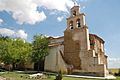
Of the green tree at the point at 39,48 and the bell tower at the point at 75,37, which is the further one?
the green tree at the point at 39,48

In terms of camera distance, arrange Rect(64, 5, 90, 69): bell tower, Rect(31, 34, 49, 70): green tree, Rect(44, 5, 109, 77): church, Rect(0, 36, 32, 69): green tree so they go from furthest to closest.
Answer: Rect(0, 36, 32, 69): green tree < Rect(31, 34, 49, 70): green tree < Rect(64, 5, 90, 69): bell tower < Rect(44, 5, 109, 77): church

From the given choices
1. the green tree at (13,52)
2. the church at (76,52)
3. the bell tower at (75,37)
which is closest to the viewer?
the church at (76,52)

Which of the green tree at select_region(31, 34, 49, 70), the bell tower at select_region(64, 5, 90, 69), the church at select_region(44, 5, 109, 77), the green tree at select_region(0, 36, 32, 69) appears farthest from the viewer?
the green tree at select_region(0, 36, 32, 69)

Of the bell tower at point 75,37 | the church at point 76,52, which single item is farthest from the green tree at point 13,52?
the bell tower at point 75,37

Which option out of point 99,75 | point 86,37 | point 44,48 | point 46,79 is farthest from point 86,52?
point 46,79

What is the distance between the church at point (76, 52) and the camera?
133ft

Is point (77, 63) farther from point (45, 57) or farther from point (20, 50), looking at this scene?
point (20, 50)

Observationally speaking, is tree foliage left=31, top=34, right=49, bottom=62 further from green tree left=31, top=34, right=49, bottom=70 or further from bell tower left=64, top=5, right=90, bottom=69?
bell tower left=64, top=5, right=90, bottom=69

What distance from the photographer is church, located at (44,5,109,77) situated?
40.5m

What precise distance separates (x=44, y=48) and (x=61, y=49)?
4110 mm

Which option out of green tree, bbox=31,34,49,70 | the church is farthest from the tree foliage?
the church

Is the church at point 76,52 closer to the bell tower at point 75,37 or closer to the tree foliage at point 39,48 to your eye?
the bell tower at point 75,37

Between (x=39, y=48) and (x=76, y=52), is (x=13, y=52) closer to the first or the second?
(x=39, y=48)

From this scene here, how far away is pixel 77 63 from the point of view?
4288 centimetres
